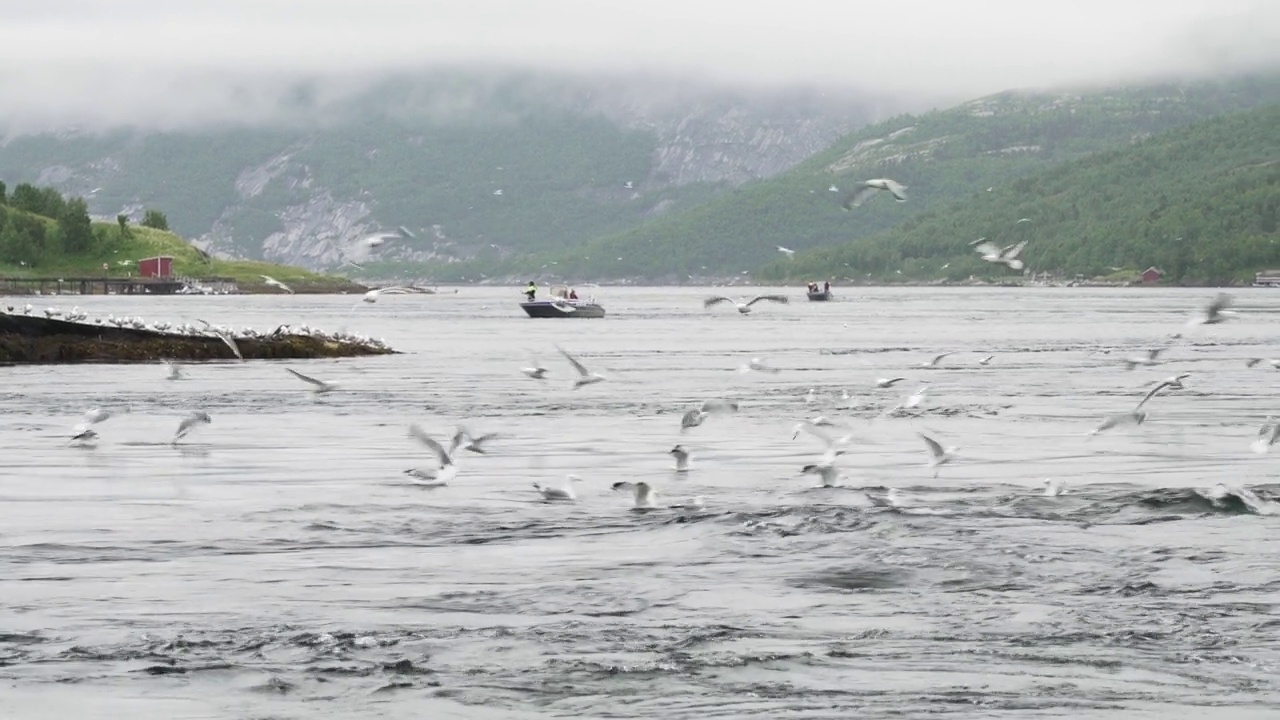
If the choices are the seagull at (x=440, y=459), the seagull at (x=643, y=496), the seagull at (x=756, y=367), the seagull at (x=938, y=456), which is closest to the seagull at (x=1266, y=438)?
the seagull at (x=938, y=456)

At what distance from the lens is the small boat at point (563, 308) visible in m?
149

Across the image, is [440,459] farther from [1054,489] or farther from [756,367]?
[756,367]

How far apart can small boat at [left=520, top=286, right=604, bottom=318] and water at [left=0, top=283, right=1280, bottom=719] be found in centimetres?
10139

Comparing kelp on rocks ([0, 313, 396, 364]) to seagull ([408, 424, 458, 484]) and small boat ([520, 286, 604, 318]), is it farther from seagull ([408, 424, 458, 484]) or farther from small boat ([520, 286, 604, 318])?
small boat ([520, 286, 604, 318])

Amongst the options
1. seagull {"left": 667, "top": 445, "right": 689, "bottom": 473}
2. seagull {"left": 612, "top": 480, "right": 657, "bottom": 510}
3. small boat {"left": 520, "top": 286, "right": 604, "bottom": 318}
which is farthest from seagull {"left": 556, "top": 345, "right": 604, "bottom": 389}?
small boat {"left": 520, "top": 286, "right": 604, "bottom": 318}

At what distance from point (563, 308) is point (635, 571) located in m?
126

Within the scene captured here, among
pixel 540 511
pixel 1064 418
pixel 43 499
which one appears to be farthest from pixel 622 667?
pixel 1064 418

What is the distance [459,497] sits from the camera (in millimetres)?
29781

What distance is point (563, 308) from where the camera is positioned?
14812 centimetres

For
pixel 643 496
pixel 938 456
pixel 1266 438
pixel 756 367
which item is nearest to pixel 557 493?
pixel 643 496

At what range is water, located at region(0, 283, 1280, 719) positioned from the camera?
1700 cm

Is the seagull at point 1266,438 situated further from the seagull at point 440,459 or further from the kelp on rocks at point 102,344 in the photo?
the kelp on rocks at point 102,344

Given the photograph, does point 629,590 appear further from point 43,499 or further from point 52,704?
point 43,499

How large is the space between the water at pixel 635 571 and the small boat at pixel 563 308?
101 meters
